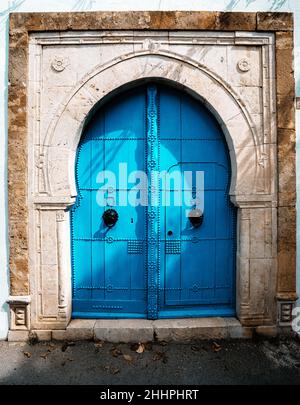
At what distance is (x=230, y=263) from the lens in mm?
3039

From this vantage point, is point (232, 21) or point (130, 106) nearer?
point (232, 21)

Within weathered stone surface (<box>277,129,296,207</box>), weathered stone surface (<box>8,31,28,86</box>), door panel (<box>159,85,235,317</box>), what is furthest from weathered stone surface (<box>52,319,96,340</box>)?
weathered stone surface (<box>8,31,28,86</box>)

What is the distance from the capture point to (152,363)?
100 inches

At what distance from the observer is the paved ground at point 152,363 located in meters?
2.37

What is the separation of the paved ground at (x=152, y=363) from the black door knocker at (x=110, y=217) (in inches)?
48.0

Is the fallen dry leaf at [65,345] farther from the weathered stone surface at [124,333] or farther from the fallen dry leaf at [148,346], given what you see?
the fallen dry leaf at [148,346]

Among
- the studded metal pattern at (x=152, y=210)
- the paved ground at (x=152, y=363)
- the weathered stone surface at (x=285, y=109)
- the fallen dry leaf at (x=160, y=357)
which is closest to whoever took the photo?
the paved ground at (x=152, y=363)

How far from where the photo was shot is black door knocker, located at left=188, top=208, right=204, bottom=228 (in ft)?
9.73

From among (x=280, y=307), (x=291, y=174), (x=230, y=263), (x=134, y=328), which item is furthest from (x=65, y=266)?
(x=291, y=174)

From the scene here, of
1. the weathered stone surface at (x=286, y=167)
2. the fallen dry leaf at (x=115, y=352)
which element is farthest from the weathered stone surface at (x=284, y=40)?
the fallen dry leaf at (x=115, y=352)

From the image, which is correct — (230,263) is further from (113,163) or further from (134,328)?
(113,163)

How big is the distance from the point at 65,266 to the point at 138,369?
1.20 m

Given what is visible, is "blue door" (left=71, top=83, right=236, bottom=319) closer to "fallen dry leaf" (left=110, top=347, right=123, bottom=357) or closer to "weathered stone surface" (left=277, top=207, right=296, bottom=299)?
"fallen dry leaf" (left=110, top=347, right=123, bottom=357)

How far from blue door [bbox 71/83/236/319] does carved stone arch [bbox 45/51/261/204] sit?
199 millimetres
